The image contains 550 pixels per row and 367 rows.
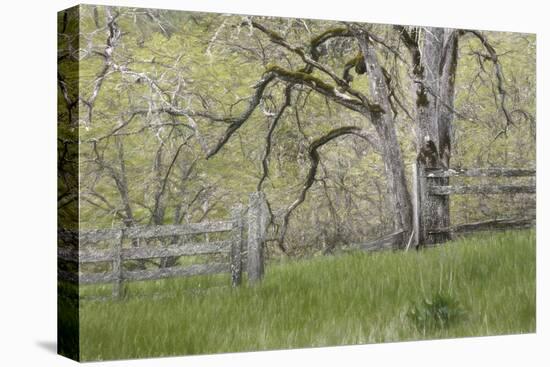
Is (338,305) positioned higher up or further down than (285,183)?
further down

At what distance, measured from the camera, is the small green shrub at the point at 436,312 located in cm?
1295

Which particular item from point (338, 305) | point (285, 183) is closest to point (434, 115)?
point (285, 183)

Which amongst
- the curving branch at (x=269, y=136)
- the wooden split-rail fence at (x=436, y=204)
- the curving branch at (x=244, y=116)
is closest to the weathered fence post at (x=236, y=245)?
the curving branch at (x=269, y=136)

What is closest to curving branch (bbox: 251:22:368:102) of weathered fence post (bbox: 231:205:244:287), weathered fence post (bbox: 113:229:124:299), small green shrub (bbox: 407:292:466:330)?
weathered fence post (bbox: 231:205:244:287)

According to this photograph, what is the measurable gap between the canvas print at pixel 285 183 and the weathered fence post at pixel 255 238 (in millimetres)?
24

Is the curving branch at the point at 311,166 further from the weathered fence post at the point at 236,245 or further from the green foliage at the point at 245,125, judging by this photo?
the weathered fence post at the point at 236,245

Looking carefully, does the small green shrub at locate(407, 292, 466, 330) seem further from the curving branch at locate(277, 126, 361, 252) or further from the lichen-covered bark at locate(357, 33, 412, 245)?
the curving branch at locate(277, 126, 361, 252)

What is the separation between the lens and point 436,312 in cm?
1305

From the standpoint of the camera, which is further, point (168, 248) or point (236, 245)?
point (236, 245)

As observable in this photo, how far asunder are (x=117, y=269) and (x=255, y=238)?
5.17ft

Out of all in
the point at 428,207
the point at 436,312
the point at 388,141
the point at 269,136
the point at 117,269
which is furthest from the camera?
the point at 428,207

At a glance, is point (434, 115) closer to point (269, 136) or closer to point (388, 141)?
point (388, 141)

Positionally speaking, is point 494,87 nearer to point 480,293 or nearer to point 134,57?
point 480,293

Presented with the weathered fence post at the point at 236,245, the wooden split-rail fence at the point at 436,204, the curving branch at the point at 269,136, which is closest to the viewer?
the weathered fence post at the point at 236,245
